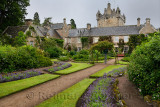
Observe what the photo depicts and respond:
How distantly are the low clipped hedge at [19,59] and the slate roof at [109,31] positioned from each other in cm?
2479

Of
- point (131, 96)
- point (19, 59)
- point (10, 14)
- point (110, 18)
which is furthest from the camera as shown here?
point (110, 18)

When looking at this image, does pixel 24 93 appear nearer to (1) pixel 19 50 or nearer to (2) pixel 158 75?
(2) pixel 158 75

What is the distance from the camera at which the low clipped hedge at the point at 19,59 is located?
458 inches

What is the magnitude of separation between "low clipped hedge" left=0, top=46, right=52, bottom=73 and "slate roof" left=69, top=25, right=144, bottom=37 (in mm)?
24789

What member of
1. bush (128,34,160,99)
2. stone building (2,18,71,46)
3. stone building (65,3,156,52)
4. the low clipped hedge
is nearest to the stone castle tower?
stone building (65,3,156,52)

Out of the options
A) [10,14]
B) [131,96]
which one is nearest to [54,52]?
[10,14]

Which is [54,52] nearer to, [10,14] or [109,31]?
[109,31]

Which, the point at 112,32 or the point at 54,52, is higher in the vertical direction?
the point at 112,32

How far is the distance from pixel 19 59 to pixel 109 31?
28627mm

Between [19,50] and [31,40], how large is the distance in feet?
61.4

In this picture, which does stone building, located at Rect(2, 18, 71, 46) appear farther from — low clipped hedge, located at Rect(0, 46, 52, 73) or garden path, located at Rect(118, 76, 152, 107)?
garden path, located at Rect(118, 76, 152, 107)

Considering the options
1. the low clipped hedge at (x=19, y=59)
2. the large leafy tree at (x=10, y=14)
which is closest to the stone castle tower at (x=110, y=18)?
the large leafy tree at (x=10, y=14)

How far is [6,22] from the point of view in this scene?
35.7 meters

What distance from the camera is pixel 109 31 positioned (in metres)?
36.2
